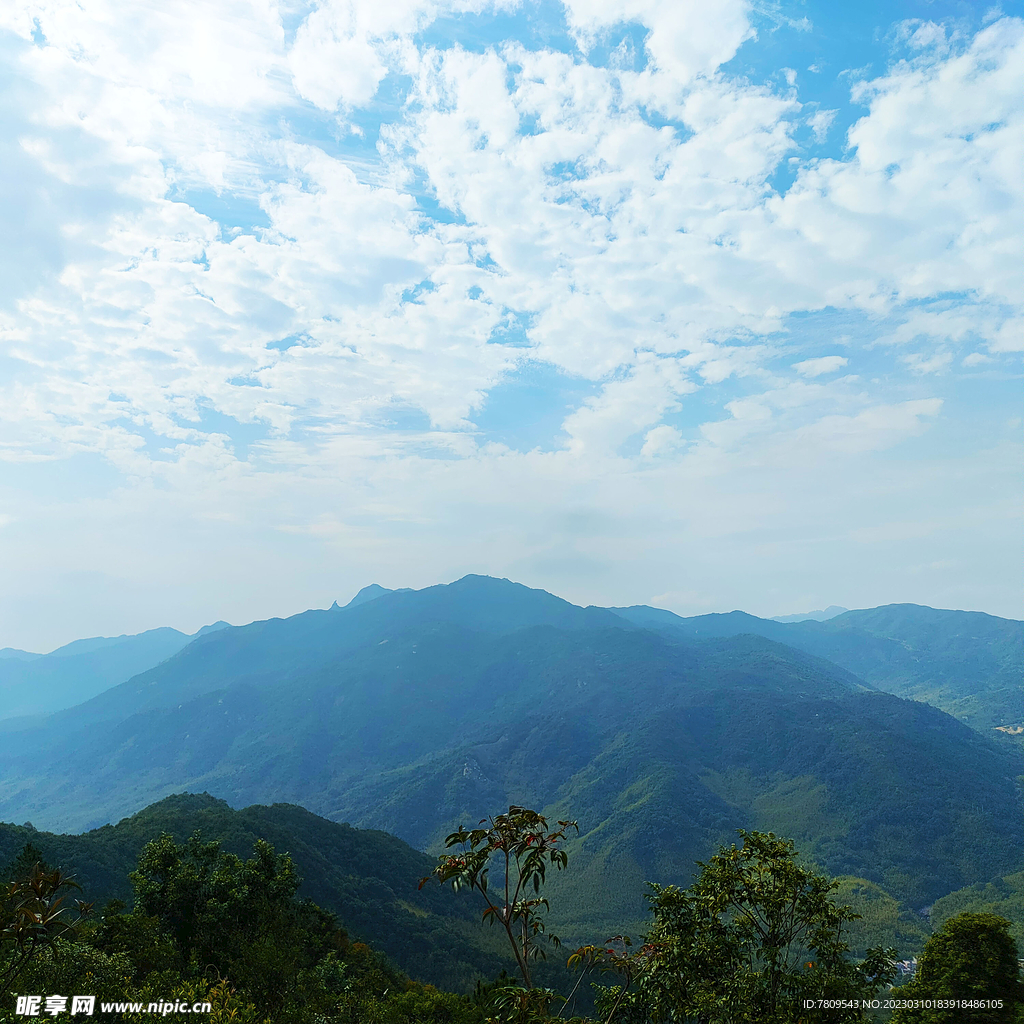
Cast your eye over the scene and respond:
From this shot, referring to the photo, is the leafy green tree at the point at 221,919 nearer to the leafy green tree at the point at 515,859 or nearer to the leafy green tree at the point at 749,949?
the leafy green tree at the point at 749,949

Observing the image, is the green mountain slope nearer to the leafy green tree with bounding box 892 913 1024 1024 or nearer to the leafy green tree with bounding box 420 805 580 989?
the leafy green tree with bounding box 892 913 1024 1024

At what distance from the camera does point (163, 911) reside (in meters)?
36.6

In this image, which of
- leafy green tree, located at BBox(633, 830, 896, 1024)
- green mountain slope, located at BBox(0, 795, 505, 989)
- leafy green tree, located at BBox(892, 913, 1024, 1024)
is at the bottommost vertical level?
green mountain slope, located at BBox(0, 795, 505, 989)

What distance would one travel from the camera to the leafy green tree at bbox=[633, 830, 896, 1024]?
16953 millimetres

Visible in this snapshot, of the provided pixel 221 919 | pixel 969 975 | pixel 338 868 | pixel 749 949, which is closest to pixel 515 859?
pixel 749 949

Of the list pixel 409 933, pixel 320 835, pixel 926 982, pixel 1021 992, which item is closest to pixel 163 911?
pixel 926 982

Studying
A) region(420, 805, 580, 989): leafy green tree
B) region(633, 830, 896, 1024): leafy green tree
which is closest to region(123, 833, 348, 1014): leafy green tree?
region(633, 830, 896, 1024): leafy green tree

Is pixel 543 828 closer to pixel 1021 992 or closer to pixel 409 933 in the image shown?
pixel 1021 992

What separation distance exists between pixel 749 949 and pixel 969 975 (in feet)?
104

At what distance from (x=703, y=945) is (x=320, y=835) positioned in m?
169

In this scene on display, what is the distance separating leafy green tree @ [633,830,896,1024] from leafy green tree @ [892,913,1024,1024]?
2606cm

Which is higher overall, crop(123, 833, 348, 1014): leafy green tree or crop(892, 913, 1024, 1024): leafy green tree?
A: crop(123, 833, 348, 1014): leafy green tree

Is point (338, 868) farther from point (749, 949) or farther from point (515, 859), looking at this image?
point (515, 859)

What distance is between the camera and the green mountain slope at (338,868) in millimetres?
109750
